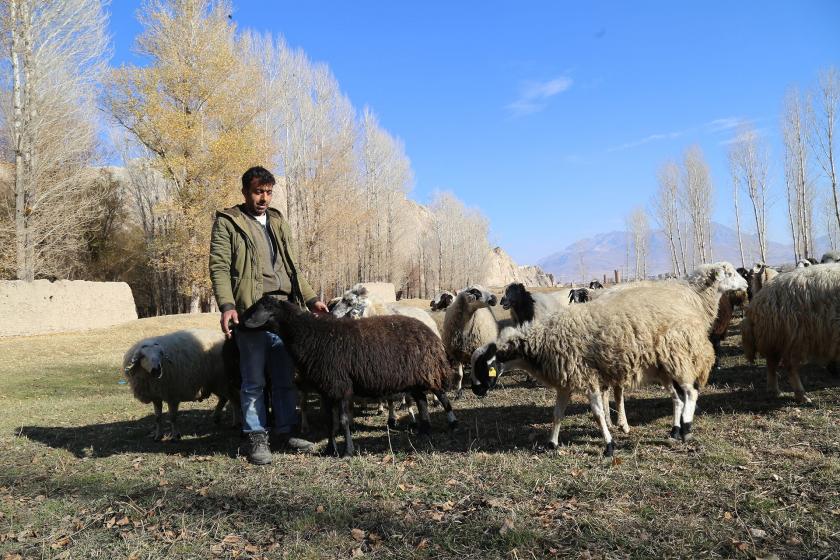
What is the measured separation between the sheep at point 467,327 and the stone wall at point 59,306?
18.3m

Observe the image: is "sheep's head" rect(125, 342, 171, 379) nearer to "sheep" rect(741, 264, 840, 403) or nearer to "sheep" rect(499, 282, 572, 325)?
"sheep" rect(499, 282, 572, 325)

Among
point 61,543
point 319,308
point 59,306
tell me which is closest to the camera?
point 61,543

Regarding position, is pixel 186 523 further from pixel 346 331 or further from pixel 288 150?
pixel 288 150

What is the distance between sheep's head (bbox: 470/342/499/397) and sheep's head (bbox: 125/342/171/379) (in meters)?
4.15

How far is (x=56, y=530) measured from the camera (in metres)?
3.88

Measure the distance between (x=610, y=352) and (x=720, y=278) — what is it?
3437 mm

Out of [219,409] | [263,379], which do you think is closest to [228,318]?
[263,379]

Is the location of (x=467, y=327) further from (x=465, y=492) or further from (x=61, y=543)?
(x=61, y=543)

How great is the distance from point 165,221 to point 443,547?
1066 inches

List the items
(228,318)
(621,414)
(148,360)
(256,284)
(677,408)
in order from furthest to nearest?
(148,360) → (621,414) → (256,284) → (677,408) → (228,318)

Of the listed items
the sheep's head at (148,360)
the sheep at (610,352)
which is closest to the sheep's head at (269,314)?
the sheep at (610,352)

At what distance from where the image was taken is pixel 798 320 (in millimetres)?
6227

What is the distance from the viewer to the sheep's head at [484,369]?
549 cm

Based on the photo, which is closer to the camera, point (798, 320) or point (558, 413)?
point (558, 413)
